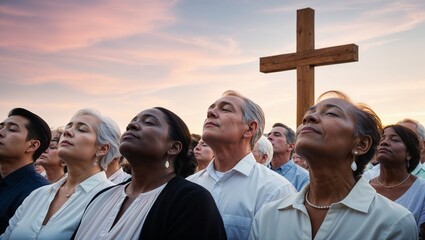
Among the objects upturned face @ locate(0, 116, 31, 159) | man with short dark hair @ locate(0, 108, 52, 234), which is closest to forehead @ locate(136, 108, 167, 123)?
man with short dark hair @ locate(0, 108, 52, 234)

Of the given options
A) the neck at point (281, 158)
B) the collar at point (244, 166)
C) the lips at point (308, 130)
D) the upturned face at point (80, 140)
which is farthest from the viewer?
the neck at point (281, 158)

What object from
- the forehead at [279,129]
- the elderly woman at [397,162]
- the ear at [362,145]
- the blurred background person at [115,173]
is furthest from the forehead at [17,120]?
the forehead at [279,129]

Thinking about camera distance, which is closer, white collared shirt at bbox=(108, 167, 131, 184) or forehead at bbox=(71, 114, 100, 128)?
forehead at bbox=(71, 114, 100, 128)

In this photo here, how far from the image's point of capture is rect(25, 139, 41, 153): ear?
14.7 ft

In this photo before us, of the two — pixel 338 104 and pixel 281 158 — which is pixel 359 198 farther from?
pixel 281 158

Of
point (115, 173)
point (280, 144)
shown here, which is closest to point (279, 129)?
point (280, 144)

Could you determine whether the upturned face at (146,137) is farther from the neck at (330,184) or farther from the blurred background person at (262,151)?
the blurred background person at (262,151)

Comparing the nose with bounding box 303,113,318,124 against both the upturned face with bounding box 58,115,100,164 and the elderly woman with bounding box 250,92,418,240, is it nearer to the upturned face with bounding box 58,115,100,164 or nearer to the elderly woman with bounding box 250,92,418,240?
the elderly woman with bounding box 250,92,418,240

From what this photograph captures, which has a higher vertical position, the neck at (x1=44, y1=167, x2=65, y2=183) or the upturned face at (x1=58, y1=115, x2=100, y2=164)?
the upturned face at (x1=58, y1=115, x2=100, y2=164)

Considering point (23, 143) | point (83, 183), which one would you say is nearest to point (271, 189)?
point (83, 183)

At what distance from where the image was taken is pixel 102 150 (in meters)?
4.02

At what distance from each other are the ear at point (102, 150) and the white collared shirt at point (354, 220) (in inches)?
71.8

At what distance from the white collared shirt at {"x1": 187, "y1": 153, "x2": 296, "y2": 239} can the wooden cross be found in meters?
3.29

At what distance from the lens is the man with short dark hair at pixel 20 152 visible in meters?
4.24
